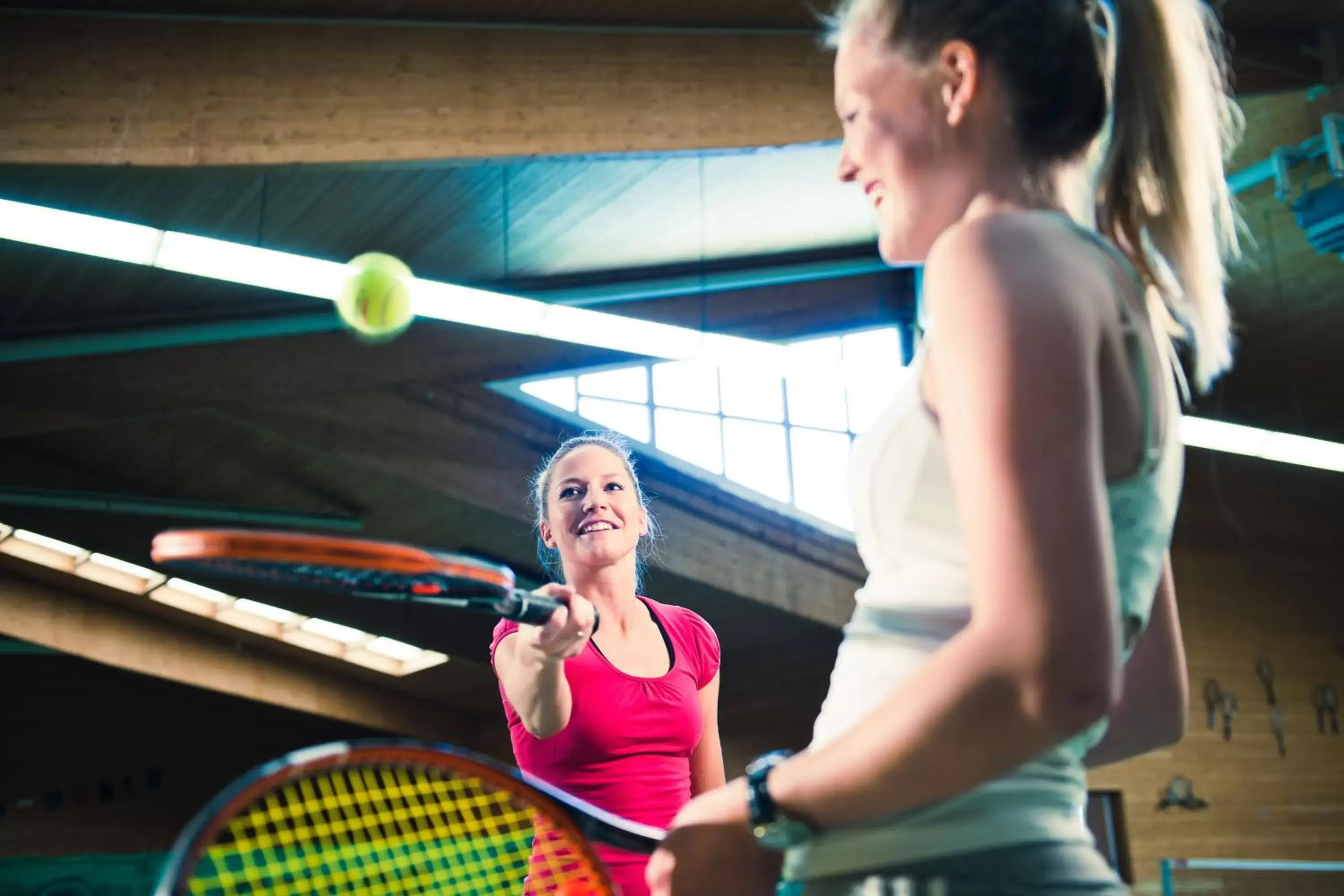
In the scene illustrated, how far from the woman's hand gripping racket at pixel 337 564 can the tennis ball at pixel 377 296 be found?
668 centimetres

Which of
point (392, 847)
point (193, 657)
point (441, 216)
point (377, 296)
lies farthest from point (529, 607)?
point (193, 657)

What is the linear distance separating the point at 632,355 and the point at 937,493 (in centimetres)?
1086

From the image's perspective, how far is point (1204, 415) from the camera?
15.5 metres

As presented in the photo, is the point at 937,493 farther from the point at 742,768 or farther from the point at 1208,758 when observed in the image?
the point at 1208,758

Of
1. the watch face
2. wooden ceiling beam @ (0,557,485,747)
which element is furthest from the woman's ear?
wooden ceiling beam @ (0,557,485,747)

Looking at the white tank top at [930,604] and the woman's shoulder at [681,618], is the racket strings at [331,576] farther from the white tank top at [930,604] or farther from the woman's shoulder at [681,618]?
the woman's shoulder at [681,618]

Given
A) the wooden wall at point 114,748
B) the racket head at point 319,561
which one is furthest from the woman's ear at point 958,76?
the wooden wall at point 114,748

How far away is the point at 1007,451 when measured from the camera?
2.70 feet

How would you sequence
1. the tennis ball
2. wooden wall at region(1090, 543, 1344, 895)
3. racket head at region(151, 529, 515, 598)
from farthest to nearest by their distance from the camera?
wooden wall at region(1090, 543, 1344, 895) → the tennis ball → racket head at region(151, 529, 515, 598)

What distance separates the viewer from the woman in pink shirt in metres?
2.47

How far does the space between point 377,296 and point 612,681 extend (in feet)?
19.1

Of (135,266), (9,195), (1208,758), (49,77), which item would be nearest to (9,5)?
(49,77)

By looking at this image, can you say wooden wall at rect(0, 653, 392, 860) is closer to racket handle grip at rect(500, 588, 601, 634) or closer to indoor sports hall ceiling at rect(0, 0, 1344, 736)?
indoor sports hall ceiling at rect(0, 0, 1344, 736)

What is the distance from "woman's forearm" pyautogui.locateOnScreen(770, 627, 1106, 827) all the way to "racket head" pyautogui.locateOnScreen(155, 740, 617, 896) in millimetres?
386
